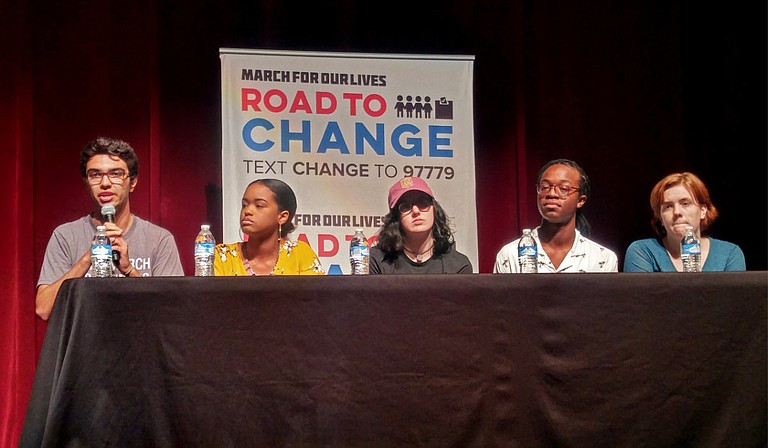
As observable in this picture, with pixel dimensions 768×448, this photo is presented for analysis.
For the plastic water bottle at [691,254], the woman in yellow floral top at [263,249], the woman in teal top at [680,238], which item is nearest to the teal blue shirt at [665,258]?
the woman in teal top at [680,238]

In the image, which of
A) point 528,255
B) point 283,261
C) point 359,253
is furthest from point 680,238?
point 283,261

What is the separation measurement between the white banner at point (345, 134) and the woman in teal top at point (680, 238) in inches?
34.6

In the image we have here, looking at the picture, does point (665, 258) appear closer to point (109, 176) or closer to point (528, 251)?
point (528, 251)

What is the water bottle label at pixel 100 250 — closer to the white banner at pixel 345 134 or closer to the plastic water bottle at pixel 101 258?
the plastic water bottle at pixel 101 258

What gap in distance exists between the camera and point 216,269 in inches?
126

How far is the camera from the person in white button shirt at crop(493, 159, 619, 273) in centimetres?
341

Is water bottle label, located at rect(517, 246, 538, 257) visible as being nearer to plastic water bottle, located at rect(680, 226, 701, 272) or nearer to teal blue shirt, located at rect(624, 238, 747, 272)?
plastic water bottle, located at rect(680, 226, 701, 272)

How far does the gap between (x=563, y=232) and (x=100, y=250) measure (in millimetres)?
1797

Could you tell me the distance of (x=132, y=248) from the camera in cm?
327

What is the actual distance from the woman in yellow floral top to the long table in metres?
0.94

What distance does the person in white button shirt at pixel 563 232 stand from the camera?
3.41 m

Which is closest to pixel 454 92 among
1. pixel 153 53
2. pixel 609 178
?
pixel 609 178

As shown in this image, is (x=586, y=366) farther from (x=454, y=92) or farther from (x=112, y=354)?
(x=454, y=92)

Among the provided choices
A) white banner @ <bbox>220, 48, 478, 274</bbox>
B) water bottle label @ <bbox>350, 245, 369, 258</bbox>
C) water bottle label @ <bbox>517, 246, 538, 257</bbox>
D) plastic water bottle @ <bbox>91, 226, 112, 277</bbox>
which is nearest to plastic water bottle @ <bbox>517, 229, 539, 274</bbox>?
water bottle label @ <bbox>517, 246, 538, 257</bbox>
